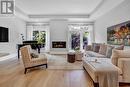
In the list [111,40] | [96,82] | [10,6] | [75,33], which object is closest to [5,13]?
[10,6]

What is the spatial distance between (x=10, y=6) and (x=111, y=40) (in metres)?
5.39

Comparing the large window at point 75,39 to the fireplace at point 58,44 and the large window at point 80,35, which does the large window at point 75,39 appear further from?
the fireplace at point 58,44

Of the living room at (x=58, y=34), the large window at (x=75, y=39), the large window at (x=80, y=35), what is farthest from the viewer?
the large window at (x=75, y=39)

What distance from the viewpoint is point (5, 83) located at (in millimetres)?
4230

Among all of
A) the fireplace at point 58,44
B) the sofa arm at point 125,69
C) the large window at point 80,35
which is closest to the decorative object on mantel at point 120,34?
the sofa arm at point 125,69

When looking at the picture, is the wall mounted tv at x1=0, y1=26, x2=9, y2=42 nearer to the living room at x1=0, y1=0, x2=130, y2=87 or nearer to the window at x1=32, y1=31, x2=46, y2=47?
the living room at x1=0, y1=0, x2=130, y2=87

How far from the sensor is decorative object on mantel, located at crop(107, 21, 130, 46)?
19.9 feet

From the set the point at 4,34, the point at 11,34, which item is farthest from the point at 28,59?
the point at 11,34

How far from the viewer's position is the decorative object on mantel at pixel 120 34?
608 cm

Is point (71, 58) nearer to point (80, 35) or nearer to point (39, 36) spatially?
point (80, 35)

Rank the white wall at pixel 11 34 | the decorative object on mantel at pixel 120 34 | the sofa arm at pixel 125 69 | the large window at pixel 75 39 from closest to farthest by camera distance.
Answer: the sofa arm at pixel 125 69 → the decorative object on mantel at pixel 120 34 → the white wall at pixel 11 34 → the large window at pixel 75 39

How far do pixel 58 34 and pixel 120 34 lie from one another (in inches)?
265

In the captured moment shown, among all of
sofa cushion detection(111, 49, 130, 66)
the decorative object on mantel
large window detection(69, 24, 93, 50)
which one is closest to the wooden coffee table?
the decorative object on mantel

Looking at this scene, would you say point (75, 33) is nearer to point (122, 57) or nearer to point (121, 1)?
point (121, 1)
